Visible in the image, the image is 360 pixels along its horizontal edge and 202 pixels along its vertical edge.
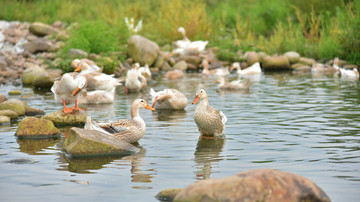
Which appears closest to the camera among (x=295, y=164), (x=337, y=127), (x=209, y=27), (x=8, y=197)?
(x=8, y=197)

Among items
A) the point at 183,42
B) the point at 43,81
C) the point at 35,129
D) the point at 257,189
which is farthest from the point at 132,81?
the point at 257,189

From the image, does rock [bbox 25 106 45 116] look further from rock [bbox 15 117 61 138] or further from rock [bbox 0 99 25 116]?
rock [bbox 15 117 61 138]

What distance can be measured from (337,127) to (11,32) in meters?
19.7

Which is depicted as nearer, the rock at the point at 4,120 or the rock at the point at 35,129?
the rock at the point at 35,129

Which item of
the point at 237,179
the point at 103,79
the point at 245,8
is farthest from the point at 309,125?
the point at 245,8

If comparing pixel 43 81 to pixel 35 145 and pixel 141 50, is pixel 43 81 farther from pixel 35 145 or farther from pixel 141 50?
pixel 35 145

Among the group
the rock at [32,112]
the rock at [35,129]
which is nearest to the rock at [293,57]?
the rock at [32,112]

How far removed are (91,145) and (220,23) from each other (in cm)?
2276

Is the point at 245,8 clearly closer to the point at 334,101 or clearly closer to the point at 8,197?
the point at 334,101

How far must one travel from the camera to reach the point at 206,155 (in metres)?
8.18

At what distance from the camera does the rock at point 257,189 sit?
4.92 meters

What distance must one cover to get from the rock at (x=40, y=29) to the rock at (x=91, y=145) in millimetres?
18732

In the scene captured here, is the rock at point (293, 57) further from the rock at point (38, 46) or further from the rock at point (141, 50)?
the rock at point (38, 46)

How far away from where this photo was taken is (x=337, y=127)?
33.2 ft
